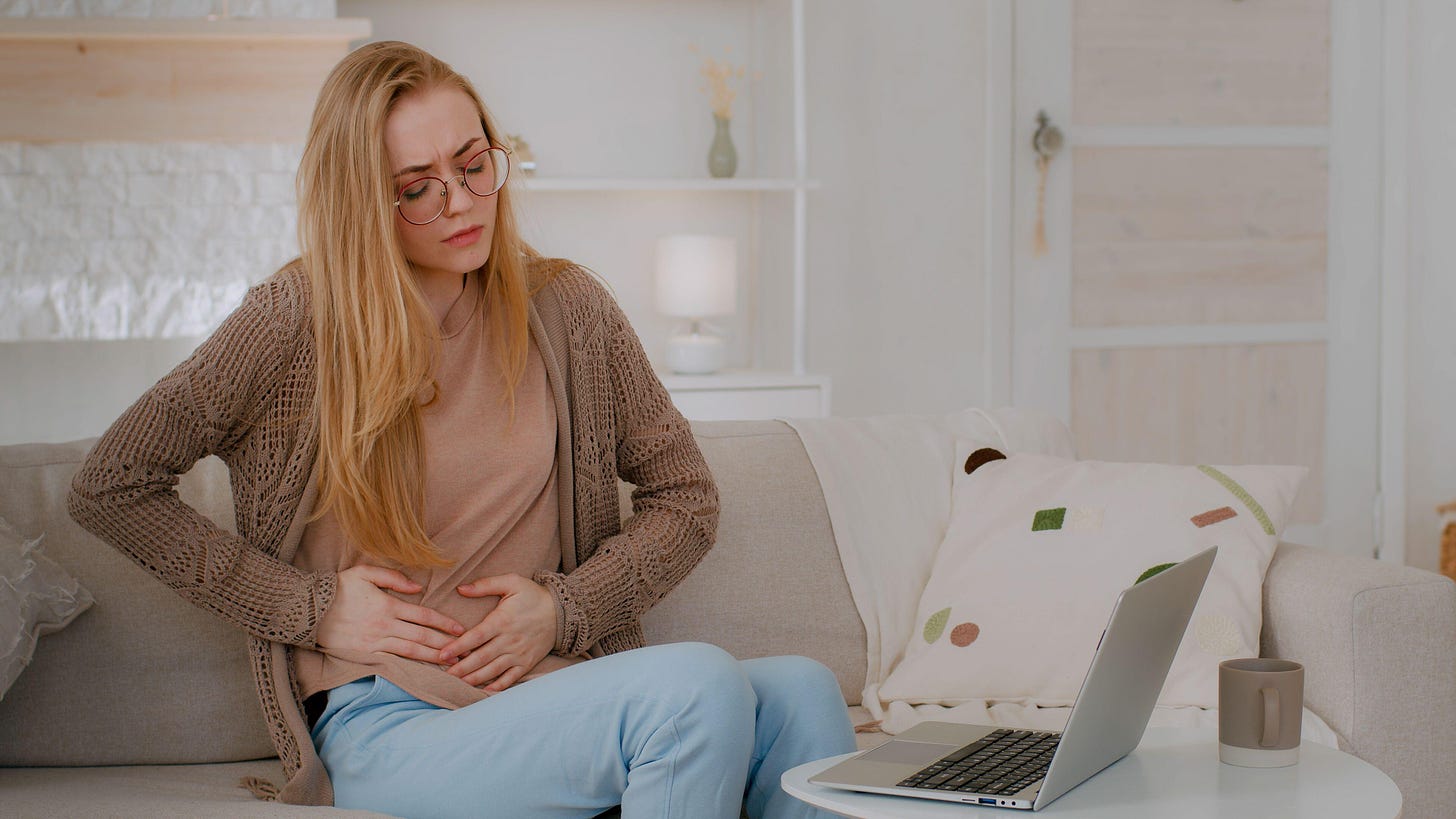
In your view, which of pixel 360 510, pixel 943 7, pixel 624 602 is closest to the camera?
pixel 360 510

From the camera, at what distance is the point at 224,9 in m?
3.30

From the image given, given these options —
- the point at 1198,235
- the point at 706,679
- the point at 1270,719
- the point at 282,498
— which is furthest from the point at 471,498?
the point at 1198,235

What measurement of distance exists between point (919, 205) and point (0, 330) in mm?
2347

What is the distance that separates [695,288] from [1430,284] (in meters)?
2.16

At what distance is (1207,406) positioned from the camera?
397cm

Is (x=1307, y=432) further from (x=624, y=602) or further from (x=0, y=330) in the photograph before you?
(x=0, y=330)

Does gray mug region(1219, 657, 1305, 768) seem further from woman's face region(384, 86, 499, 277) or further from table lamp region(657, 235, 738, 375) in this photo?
table lamp region(657, 235, 738, 375)

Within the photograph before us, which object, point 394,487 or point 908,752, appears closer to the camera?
point 908,752

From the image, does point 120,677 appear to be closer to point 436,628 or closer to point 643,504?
point 436,628

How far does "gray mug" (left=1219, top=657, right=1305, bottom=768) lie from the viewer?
119 cm

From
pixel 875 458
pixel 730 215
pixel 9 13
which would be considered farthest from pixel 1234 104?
pixel 9 13

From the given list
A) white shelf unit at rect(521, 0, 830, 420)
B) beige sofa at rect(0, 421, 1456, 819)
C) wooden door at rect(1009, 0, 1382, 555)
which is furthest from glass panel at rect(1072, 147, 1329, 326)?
beige sofa at rect(0, 421, 1456, 819)

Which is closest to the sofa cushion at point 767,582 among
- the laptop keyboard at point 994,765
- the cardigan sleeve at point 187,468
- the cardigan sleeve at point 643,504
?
the cardigan sleeve at point 643,504

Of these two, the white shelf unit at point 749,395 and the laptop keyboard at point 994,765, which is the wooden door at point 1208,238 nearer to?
the white shelf unit at point 749,395
